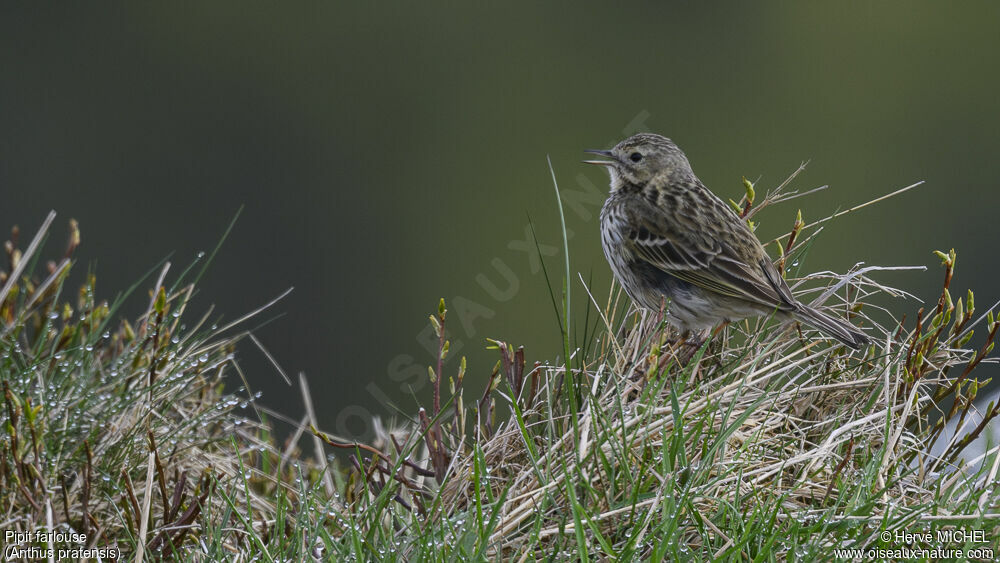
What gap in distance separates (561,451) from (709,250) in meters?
1.81

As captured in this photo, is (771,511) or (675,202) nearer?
(771,511)

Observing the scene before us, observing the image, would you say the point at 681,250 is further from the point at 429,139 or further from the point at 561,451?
the point at 429,139

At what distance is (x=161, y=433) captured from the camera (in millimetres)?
4770

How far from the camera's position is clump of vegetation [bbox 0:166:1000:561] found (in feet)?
11.4

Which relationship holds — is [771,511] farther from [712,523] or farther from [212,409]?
[212,409]

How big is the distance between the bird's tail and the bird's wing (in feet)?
0.41

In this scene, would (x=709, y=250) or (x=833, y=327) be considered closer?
(x=833, y=327)

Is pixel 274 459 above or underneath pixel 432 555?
underneath

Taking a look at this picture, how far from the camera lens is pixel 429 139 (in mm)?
26297

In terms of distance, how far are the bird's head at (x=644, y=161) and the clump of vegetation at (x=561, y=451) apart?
1.87ft

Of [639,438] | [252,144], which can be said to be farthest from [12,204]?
[639,438]

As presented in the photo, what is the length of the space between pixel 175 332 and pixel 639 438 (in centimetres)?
228

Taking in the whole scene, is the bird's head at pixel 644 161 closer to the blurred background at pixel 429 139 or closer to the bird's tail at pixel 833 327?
the bird's tail at pixel 833 327

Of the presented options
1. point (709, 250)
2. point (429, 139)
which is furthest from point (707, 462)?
point (429, 139)
